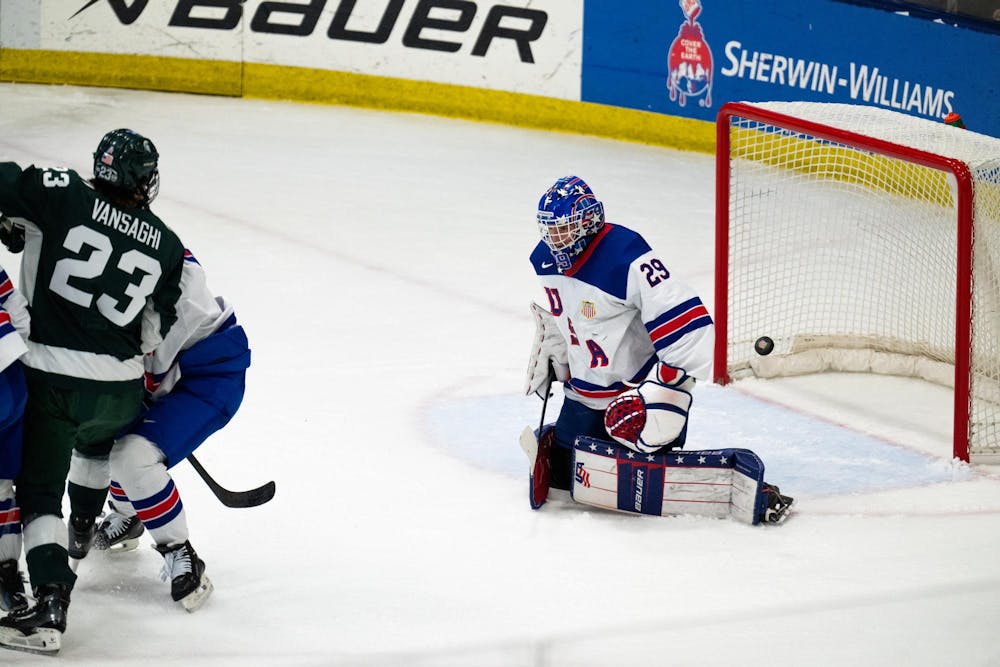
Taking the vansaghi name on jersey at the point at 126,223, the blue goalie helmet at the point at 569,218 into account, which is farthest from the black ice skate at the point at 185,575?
the blue goalie helmet at the point at 569,218

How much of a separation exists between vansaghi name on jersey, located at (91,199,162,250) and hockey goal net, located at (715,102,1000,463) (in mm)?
2363

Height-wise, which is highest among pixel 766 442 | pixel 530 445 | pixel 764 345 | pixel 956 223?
pixel 956 223

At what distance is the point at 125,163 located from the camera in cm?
294

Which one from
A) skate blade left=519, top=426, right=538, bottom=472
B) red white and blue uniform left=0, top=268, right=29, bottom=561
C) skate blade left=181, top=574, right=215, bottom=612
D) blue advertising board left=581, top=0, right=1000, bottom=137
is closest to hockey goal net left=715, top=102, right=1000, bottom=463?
skate blade left=519, top=426, right=538, bottom=472

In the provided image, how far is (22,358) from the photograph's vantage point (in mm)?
2926

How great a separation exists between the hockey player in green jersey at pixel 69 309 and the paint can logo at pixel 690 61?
551cm

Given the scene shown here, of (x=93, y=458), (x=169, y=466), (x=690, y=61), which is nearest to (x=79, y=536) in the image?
(x=93, y=458)

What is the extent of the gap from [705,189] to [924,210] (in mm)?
2710

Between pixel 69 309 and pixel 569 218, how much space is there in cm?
126

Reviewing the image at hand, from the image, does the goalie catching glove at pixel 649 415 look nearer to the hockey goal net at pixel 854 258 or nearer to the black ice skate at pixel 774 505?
the black ice skate at pixel 774 505

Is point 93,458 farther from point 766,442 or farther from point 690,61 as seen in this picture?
point 690,61

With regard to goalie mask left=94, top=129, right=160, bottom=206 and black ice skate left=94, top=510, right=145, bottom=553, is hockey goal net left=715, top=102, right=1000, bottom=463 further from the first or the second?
goalie mask left=94, top=129, right=160, bottom=206

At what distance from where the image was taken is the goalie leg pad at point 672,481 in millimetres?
3693

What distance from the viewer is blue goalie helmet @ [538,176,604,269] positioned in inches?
143
